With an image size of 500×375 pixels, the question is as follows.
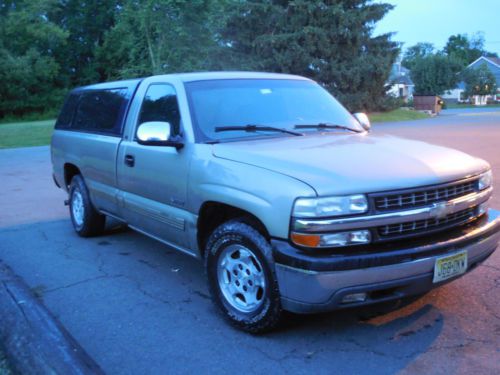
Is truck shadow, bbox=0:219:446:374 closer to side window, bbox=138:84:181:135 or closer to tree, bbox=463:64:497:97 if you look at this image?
side window, bbox=138:84:181:135

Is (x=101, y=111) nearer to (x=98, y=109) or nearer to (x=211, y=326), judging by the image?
(x=98, y=109)

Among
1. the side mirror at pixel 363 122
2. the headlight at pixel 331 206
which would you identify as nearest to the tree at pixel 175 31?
the side mirror at pixel 363 122

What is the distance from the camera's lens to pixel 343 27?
32.7 m

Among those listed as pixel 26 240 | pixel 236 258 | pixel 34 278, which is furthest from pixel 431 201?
pixel 26 240

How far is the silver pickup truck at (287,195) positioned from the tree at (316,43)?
28068 millimetres

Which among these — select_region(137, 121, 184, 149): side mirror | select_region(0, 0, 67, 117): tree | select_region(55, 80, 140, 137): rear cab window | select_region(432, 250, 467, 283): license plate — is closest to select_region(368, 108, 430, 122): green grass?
select_region(55, 80, 140, 137): rear cab window

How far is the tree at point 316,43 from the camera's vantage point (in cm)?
3219

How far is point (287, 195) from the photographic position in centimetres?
320

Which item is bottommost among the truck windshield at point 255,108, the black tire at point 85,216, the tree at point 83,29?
the black tire at point 85,216

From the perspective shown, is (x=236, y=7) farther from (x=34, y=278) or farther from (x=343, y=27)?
(x=34, y=278)

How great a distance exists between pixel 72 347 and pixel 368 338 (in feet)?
6.54

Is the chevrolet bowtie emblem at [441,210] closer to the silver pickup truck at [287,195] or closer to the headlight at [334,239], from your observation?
the silver pickup truck at [287,195]

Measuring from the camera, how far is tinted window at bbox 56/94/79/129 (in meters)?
6.88

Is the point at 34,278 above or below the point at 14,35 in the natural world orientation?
below
